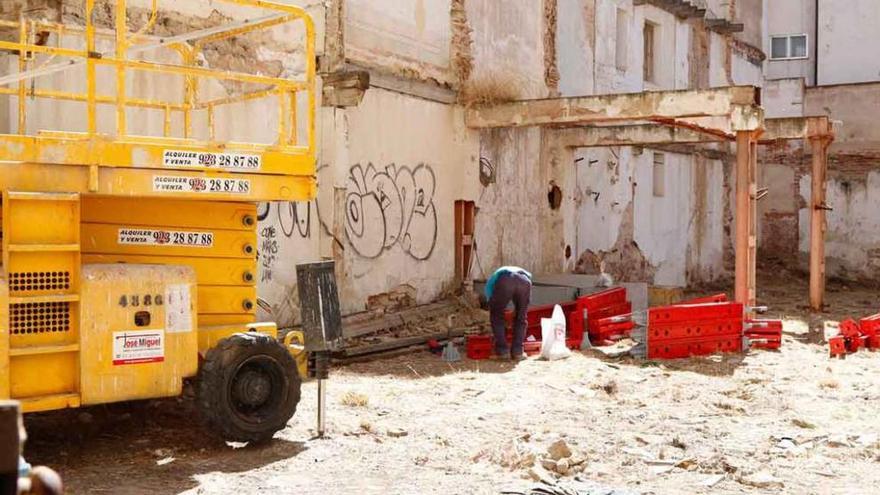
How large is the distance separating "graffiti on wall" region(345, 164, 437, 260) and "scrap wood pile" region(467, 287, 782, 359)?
8.37ft

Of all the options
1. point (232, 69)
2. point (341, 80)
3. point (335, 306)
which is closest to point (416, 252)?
point (341, 80)

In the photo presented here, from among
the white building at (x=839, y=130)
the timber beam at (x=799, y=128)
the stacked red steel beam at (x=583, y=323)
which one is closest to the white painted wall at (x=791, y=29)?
the white building at (x=839, y=130)

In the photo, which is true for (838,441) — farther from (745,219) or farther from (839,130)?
(839,130)

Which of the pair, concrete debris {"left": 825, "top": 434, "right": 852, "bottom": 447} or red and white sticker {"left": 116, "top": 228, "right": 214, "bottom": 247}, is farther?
concrete debris {"left": 825, "top": 434, "right": 852, "bottom": 447}

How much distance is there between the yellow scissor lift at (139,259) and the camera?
6.61 m

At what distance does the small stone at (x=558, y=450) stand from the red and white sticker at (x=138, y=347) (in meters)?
2.88

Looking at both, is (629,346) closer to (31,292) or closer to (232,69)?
(232,69)

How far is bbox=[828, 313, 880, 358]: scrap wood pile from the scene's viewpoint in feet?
43.0

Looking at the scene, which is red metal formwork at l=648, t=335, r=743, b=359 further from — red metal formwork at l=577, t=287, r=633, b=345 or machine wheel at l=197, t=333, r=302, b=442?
→ machine wheel at l=197, t=333, r=302, b=442

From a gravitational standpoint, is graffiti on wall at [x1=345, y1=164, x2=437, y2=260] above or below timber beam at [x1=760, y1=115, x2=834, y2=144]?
below

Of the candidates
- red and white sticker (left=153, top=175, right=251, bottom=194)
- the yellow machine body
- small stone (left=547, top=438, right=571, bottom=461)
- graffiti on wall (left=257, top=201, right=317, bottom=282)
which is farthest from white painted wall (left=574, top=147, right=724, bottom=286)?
the yellow machine body

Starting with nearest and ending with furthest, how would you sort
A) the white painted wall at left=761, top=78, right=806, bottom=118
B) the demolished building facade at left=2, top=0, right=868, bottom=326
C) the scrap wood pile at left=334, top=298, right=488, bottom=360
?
the scrap wood pile at left=334, top=298, right=488, bottom=360 < the demolished building facade at left=2, top=0, right=868, bottom=326 < the white painted wall at left=761, top=78, right=806, bottom=118

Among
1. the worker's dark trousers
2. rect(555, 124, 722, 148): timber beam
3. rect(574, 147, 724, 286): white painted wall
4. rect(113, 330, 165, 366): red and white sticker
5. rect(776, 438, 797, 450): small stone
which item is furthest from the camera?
rect(574, 147, 724, 286): white painted wall

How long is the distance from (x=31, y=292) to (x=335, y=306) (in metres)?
2.35
